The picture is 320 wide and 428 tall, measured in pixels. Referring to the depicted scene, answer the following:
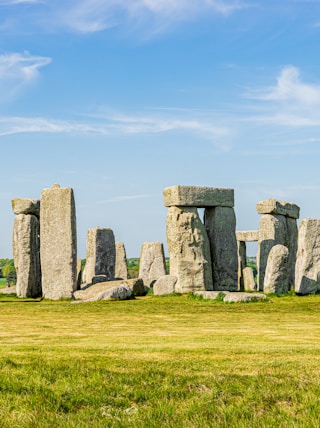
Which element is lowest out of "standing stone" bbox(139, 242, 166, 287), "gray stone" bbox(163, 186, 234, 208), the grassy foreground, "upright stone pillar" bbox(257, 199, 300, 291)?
the grassy foreground

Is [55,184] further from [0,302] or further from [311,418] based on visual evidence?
[311,418]

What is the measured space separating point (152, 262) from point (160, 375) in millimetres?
21530

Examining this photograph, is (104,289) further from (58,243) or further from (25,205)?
(25,205)

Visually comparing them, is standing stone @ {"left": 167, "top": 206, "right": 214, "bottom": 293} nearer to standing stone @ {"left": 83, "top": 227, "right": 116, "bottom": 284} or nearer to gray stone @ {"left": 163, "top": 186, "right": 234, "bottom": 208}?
gray stone @ {"left": 163, "top": 186, "right": 234, "bottom": 208}

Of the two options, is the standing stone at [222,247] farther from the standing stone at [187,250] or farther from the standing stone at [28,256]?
the standing stone at [28,256]

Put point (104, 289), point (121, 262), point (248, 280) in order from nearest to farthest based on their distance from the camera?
point (104, 289) → point (248, 280) → point (121, 262)

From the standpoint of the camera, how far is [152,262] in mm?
28266

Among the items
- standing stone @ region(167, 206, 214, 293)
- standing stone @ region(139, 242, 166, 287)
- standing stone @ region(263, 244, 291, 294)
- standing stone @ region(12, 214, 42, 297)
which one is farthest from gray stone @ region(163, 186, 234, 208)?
standing stone @ region(139, 242, 166, 287)

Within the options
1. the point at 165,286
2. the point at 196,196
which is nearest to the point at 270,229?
the point at 196,196

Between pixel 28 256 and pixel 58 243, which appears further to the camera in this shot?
pixel 28 256

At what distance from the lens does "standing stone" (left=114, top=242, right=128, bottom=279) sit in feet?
99.9

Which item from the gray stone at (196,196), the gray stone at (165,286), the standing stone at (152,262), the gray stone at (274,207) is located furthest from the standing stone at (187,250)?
the standing stone at (152,262)

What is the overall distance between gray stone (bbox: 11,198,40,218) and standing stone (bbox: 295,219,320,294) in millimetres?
8228

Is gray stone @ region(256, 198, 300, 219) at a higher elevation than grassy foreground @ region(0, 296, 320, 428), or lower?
higher
